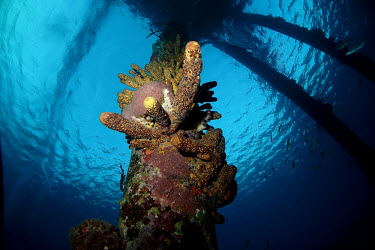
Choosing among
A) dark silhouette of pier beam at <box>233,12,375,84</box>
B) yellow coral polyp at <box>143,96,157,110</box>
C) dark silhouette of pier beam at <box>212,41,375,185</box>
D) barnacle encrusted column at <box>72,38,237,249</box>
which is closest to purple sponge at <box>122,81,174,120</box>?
barnacle encrusted column at <box>72,38,237,249</box>

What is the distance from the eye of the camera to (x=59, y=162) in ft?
78.5

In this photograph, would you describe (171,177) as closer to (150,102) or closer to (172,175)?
(172,175)

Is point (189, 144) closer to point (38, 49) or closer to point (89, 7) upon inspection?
point (89, 7)

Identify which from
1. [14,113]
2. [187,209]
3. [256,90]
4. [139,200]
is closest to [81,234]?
[139,200]

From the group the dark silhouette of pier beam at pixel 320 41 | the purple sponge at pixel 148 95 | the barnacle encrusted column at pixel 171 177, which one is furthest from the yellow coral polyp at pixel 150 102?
the dark silhouette of pier beam at pixel 320 41

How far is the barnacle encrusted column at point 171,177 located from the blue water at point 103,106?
10176mm

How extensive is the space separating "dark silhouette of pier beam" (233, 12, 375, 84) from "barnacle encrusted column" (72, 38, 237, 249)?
10.2 m

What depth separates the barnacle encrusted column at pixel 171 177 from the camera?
1682 mm

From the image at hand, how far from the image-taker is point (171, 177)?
6.61 feet

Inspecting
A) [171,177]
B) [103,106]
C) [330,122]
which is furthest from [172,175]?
[103,106]

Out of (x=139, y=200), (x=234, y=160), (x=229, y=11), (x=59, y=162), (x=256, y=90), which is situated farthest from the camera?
(x=234, y=160)

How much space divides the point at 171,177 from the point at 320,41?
11467mm

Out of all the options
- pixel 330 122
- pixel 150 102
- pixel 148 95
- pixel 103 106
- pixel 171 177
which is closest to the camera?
pixel 150 102

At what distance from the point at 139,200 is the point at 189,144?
30.3 inches
